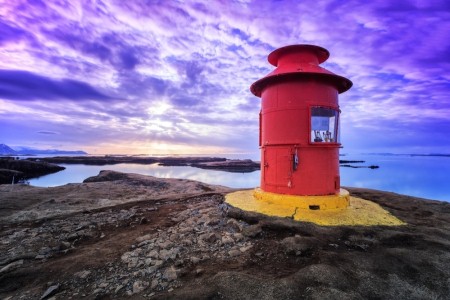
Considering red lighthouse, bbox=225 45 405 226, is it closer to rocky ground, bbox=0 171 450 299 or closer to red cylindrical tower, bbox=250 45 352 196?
red cylindrical tower, bbox=250 45 352 196

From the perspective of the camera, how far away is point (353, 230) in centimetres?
589

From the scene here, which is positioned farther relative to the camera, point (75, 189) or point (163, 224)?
point (75, 189)

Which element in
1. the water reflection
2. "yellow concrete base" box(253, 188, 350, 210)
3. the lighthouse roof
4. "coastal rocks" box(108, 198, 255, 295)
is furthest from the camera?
the water reflection

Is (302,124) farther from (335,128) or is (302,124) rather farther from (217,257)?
(217,257)

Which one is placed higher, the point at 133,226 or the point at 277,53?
the point at 277,53

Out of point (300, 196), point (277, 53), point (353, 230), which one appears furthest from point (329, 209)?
point (277, 53)

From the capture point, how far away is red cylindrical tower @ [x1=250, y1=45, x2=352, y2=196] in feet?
24.4

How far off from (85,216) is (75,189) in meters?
6.23

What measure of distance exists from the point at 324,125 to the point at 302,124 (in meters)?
0.92

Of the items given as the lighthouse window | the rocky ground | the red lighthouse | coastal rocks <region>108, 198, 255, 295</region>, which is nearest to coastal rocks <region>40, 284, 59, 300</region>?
the rocky ground

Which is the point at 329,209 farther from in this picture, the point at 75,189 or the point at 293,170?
the point at 75,189

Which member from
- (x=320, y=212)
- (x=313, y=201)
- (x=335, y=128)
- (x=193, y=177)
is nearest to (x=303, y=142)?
(x=335, y=128)

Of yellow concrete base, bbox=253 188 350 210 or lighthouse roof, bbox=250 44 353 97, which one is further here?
lighthouse roof, bbox=250 44 353 97

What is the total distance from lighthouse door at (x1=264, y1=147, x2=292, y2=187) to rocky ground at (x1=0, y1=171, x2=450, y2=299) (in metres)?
1.66
